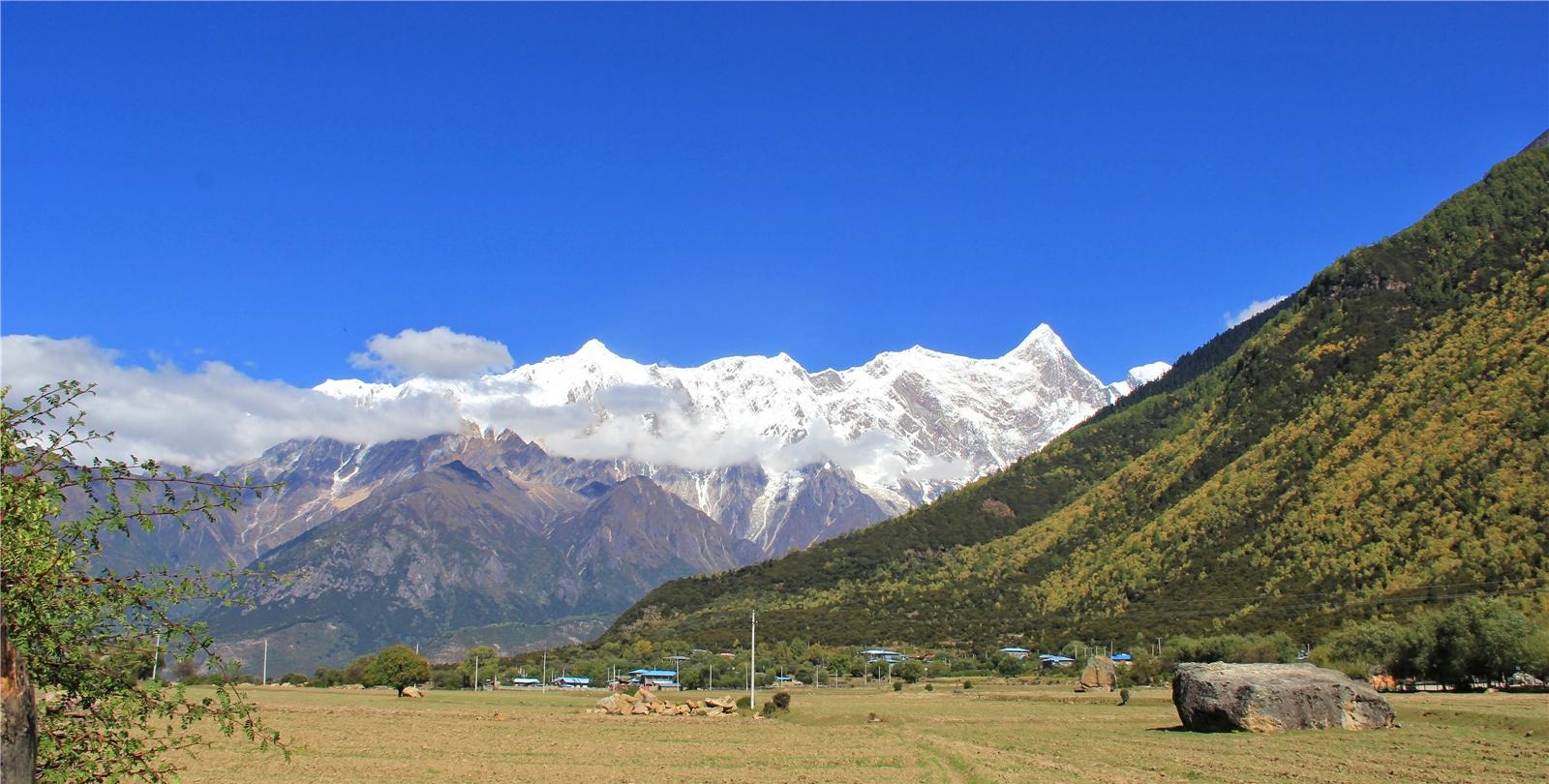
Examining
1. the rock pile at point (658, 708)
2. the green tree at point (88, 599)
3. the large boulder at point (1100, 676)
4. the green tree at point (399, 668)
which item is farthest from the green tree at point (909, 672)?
the green tree at point (88, 599)

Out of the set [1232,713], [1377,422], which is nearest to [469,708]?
[1232,713]

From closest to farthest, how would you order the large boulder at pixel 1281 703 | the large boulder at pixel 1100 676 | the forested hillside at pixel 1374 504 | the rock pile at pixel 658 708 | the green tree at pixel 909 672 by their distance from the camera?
the large boulder at pixel 1281 703 → the rock pile at pixel 658 708 → the large boulder at pixel 1100 676 → the forested hillside at pixel 1374 504 → the green tree at pixel 909 672

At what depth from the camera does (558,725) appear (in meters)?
62.2

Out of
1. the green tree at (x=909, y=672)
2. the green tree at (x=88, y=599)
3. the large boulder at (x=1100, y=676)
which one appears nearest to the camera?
the green tree at (x=88, y=599)

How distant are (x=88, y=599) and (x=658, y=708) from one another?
2698 inches

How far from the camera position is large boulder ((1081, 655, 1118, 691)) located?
348 ft

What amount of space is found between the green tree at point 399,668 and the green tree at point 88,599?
4675 inches

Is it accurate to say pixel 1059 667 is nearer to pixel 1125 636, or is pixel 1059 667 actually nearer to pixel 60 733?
pixel 1125 636

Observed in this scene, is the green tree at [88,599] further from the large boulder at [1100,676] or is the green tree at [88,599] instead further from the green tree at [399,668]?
the green tree at [399,668]

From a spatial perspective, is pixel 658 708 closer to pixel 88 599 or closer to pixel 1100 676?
pixel 1100 676

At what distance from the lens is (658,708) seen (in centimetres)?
7662

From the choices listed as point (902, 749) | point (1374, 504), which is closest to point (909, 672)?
point (1374, 504)

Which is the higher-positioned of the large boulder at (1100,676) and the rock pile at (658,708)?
the rock pile at (658,708)

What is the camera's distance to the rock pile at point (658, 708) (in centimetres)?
7531
